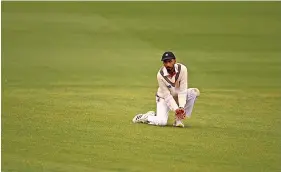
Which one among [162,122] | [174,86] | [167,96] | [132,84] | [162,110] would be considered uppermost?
[132,84]

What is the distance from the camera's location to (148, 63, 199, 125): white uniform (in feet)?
35.2

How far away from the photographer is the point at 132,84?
13.6 m

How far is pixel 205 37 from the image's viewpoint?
58.2 ft

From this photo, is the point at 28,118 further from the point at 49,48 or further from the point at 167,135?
the point at 49,48

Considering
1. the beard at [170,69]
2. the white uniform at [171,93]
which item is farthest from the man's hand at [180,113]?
the beard at [170,69]

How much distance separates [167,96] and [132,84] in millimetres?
2860

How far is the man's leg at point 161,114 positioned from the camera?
1092 centimetres

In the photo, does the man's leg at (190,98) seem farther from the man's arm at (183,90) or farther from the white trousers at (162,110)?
the man's arm at (183,90)

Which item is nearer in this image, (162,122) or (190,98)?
(162,122)

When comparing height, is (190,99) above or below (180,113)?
above

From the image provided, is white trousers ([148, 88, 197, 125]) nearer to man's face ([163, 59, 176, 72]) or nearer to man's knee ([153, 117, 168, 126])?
man's knee ([153, 117, 168, 126])

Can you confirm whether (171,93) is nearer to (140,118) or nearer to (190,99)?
(190,99)

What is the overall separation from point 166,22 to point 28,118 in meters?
8.30

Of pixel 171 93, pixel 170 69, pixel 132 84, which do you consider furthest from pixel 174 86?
pixel 132 84
